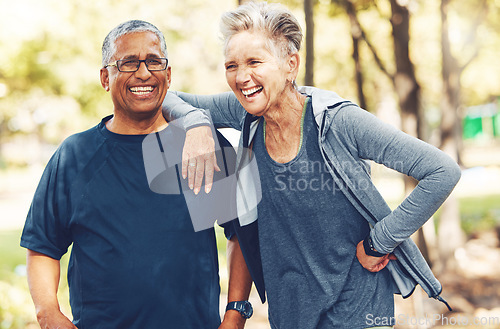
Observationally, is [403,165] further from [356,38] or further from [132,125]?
[356,38]

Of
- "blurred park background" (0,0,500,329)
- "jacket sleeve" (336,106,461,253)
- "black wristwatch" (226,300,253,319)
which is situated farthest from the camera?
"blurred park background" (0,0,500,329)

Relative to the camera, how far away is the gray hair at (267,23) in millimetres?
2443

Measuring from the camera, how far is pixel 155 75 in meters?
2.63

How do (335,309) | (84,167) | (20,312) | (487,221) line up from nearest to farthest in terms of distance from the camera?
(335,309)
(84,167)
(20,312)
(487,221)

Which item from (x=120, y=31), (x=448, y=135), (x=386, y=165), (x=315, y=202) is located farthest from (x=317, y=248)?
(x=448, y=135)

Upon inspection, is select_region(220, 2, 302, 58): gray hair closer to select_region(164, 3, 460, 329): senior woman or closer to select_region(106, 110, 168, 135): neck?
select_region(164, 3, 460, 329): senior woman

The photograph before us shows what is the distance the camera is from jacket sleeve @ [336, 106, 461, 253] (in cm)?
227

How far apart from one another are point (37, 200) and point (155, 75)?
797mm

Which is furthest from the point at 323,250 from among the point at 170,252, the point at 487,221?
the point at 487,221

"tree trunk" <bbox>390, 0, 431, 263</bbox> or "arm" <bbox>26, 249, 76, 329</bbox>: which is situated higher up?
"tree trunk" <bbox>390, 0, 431, 263</bbox>

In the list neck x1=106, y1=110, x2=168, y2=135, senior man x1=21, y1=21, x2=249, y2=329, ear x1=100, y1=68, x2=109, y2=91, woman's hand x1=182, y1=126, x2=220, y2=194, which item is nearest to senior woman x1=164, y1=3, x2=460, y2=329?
woman's hand x1=182, y1=126, x2=220, y2=194

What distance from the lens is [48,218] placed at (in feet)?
8.42

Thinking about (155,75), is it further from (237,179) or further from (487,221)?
(487,221)

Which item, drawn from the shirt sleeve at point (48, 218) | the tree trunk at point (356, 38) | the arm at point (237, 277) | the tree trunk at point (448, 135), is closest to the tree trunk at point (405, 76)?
the tree trunk at point (356, 38)
